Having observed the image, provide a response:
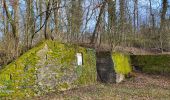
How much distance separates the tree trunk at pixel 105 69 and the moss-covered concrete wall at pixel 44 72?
1216 millimetres

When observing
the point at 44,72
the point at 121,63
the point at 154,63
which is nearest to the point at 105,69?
the point at 121,63

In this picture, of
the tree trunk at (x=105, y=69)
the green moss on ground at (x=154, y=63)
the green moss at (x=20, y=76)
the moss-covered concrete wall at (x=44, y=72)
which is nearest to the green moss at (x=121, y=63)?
the tree trunk at (x=105, y=69)

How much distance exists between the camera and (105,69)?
49.6 feet

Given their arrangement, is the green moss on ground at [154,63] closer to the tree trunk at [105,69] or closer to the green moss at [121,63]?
the green moss at [121,63]

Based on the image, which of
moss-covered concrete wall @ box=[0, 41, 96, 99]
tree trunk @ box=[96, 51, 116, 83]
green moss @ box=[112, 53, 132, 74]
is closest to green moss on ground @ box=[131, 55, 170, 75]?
green moss @ box=[112, 53, 132, 74]

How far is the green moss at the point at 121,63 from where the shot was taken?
50.1 ft

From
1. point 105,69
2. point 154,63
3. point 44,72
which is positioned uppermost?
point 44,72

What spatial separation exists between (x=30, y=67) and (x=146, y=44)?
21095mm

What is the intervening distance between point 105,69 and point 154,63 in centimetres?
447

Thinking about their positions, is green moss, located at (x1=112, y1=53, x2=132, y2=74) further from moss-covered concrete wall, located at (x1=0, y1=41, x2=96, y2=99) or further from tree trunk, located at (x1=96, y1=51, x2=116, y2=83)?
moss-covered concrete wall, located at (x1=0, y1=41, x2=96, y2=99)

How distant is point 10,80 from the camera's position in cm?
993

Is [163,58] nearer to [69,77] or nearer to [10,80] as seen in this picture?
[69,77]

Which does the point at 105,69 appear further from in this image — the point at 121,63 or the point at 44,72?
the point at 44,72

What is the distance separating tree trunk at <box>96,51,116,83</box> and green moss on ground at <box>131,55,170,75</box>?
395cm
